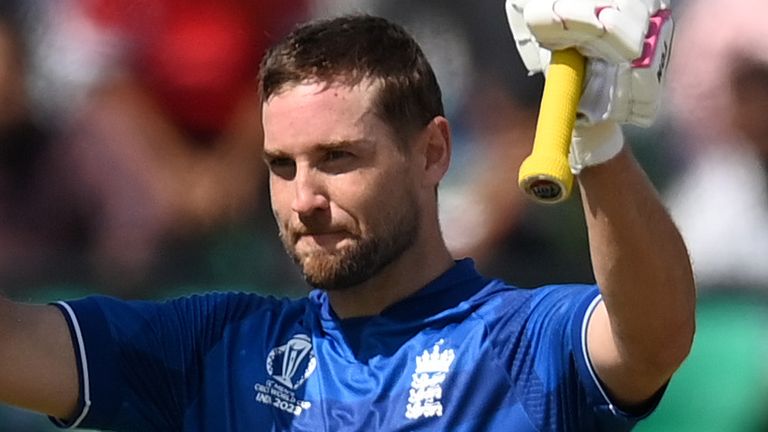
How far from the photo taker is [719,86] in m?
2.83

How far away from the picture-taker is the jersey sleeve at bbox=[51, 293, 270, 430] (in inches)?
85.6

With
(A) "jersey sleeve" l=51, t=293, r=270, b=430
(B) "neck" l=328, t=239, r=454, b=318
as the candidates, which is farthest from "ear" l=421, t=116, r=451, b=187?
(A) "jersey sleeve" l=51, t=293, r=270, b=430

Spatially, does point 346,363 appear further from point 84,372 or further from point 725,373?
point 725,373

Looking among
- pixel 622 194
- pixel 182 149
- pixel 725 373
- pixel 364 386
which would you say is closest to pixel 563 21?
pixel 622 194

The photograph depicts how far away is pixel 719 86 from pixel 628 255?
1.15 meters

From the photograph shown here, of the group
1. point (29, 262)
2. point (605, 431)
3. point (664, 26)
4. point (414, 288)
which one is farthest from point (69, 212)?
point (664, 26)

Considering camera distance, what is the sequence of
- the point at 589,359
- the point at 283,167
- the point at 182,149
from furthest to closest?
the point at 182,149 → the point at 283,167 → the point at 589,359

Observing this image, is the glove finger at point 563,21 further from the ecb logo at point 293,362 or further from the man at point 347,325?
the ecb logo at point 293,362

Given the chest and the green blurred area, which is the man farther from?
the green blurred area

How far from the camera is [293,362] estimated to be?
2.17 metres

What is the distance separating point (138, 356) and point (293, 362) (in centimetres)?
24

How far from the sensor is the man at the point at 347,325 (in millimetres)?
2004

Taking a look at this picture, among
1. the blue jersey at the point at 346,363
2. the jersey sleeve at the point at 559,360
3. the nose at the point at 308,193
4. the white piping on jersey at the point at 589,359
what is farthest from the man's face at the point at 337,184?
the white piping on jersey at the point at 589,359

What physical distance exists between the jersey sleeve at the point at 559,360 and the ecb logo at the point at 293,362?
293mm
